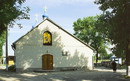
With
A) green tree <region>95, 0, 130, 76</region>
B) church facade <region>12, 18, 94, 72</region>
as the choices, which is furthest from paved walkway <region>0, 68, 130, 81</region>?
church facade <region>12, 18, 94, 72</region>

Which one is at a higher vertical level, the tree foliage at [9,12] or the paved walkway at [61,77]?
the tree foliage at [9,12]

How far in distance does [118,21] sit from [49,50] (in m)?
11.6

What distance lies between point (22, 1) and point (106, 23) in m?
9.09

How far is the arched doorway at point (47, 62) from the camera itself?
110 ft

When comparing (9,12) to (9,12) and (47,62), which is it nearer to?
(9,12)

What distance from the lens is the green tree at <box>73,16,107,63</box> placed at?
70188 millimetres

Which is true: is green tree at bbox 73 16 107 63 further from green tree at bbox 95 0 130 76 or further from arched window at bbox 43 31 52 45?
green tree at bbox 95 0 130 76

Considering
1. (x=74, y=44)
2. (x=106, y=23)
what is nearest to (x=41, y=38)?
(x=74, y=44)

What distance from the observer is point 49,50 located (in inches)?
1335

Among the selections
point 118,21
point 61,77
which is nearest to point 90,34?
point 118,21

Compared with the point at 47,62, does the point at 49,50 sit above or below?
above

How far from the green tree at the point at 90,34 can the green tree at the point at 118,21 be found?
4253 cm

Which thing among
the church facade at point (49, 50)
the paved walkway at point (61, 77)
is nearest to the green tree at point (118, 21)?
the paved walkway at point (61, 77)

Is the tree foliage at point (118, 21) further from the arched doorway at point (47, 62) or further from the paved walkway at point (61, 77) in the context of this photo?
the arched doorway at point (47, 62)
